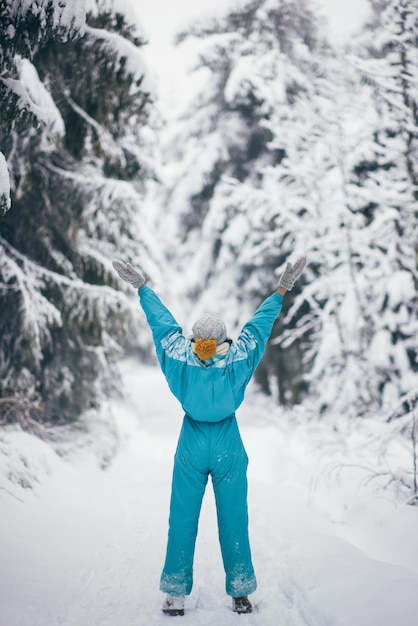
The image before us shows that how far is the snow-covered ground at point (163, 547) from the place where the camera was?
2574 millimetres

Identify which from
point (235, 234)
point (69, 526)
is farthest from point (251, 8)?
point (69, 526)

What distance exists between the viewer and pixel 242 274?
40.1ft

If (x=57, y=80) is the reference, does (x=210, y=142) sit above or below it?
below

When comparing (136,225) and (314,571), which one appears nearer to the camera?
(314,571)

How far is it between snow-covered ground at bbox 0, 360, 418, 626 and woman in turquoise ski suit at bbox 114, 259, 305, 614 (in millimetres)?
275

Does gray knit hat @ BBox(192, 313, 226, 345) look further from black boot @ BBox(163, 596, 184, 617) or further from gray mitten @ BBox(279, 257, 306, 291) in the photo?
black boot @ BBox(163, 596, 184, 617)

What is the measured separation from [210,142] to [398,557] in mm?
10864

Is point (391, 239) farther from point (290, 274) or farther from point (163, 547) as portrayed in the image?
point (163, 547)

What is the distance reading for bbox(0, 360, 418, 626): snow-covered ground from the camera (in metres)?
2.57

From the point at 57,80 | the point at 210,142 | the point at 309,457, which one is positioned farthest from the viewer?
the point at 210,142

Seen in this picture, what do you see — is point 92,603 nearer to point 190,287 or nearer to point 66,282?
point 66,282

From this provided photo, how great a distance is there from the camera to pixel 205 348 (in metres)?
2.76

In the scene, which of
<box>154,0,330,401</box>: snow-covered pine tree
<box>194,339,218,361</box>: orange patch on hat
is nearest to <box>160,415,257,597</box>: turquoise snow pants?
<box>194,339,218,361</box>: orange patch on hat

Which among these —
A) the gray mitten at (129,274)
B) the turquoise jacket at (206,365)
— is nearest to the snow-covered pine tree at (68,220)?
the gray mitten at (129,274)
